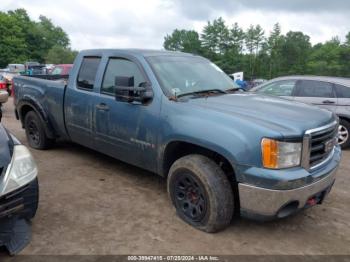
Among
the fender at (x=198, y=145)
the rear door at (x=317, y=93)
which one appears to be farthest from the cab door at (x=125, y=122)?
the rear door at (x=317, y=93)

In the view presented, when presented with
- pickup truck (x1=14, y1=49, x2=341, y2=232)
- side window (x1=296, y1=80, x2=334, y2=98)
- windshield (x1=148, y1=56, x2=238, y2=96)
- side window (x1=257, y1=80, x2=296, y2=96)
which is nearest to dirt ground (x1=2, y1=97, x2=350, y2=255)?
pickup truck (x1=14, y1=49, x2=341, y2=232)

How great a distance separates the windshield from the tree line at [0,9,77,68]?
73.1 m

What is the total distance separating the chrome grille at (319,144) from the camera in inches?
129

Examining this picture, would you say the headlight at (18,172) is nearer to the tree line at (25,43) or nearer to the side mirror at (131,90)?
the side mirror at (131,90)

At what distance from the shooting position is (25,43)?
8169 centimetres

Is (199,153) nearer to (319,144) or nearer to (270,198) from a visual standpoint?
(270,198)

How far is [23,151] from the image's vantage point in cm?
322

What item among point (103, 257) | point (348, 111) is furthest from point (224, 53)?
point (103, 257)

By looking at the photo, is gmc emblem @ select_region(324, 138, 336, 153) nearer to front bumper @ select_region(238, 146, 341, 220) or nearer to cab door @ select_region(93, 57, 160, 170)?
front bumper @ select_region(238, 146, 341, 220)

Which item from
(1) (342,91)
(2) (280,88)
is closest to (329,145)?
(1) (342,91)

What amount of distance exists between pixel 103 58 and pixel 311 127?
295 centimetres

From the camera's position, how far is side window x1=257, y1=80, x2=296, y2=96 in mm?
8109

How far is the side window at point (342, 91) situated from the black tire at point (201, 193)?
201 inches

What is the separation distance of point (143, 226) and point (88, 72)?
2.53 metres
